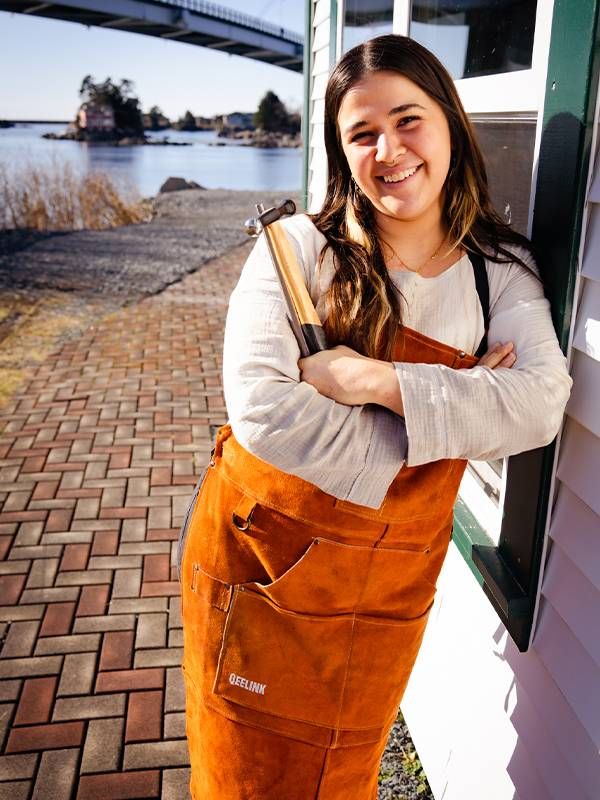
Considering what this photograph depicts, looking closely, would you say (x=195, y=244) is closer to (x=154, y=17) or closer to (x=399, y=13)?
(x=399, y=13)

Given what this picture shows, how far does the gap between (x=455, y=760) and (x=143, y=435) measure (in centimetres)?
334

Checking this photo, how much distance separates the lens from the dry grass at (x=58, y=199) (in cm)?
1359

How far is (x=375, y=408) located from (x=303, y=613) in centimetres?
41

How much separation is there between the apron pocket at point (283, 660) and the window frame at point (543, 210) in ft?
1.62

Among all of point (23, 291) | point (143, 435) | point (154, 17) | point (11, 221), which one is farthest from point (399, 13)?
point (154, 17)

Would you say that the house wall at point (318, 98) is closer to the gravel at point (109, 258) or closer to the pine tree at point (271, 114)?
the gravel at point (109, 258)

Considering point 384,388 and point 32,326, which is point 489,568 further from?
point 32,326

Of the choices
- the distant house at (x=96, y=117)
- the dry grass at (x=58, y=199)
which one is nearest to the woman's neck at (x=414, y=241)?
the dry grass at (x=58, y=199)

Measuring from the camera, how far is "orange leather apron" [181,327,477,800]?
4.51 feet

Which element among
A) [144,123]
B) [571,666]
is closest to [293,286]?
[571,666]

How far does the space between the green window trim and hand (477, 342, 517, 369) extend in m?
0.15

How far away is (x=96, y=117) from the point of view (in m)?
46.5

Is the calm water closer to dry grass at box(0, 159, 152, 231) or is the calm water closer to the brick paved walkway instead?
dry grass at box(0, 159, 152, 231)

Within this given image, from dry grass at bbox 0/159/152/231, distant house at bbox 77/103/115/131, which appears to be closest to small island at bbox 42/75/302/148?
distant house at bbox 77/103/115/131
